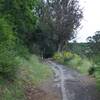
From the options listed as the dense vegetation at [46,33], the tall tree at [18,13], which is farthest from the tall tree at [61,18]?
the tall tree at [18,13]

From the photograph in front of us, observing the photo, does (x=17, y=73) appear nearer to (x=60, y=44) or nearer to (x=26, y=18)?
(x=26, y=18)

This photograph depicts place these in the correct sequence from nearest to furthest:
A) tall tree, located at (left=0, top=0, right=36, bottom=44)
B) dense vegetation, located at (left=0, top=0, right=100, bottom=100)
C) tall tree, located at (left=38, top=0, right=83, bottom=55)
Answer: tall tree, located at (left=0, top=0, right=36, bottom=44)
dense vegetation, located at (left=0, top=0, right=100, bottom=100)
tall tree, located at (left=38, top=0, right=83, bottom=55)

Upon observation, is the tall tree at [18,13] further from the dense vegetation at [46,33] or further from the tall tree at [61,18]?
the tall tree at [61,18]

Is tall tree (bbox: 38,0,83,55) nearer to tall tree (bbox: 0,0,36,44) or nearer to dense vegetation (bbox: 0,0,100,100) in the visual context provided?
dense vegetation (bbox: 0,0,100,100)

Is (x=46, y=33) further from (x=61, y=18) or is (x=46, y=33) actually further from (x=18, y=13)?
(x=18, y=13)

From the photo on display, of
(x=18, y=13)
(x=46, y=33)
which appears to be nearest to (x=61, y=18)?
(x=46, y=33)

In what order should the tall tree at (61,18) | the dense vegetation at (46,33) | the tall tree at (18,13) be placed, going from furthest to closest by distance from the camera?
the tall tree at (61,18)
the dense vegetation at (46,33)
the tall tree at (18,13)

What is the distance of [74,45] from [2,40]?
4439 centimetres

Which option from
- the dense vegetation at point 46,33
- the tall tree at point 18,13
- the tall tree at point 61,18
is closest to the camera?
the tall tree at point 18,13

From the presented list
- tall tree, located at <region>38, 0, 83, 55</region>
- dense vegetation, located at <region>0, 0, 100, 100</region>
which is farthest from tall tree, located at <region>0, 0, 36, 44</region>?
tall tree, located at <region>38, 0, 83, 55</region>

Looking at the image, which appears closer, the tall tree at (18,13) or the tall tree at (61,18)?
the tall tree at (18,13)

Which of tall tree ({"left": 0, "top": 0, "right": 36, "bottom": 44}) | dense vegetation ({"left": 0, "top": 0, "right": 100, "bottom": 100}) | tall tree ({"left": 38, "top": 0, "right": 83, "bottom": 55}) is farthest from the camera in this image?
tall tree ({"left": 38, "top": 0, "right": 83, "bottom": 55})

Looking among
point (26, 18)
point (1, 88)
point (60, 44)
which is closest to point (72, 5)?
point (60, 44)

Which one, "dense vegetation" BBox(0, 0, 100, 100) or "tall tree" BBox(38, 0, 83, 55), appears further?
"tall tree" BBox(38, 0, 83, 55)
